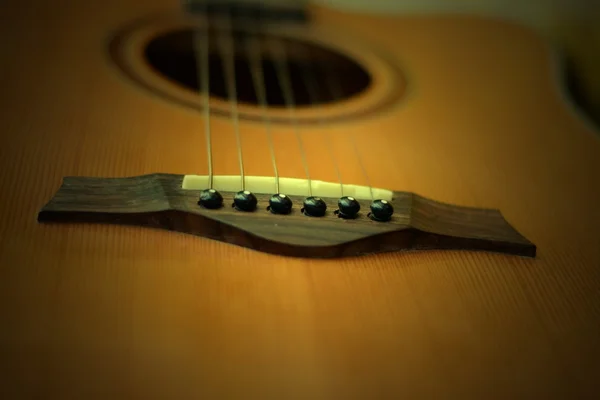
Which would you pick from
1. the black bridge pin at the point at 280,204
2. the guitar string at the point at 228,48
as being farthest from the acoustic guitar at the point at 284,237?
the guitar string at the point at 228,48

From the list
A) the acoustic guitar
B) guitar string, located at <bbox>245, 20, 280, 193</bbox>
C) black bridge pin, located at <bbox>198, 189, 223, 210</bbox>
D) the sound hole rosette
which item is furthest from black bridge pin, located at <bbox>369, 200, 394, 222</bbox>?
guitar string, located at <bbox>245, 20, 280, 193</bbox>

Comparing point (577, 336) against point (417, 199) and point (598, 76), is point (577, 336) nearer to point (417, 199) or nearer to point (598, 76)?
point (417, 199)

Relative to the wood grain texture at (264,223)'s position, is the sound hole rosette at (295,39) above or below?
above

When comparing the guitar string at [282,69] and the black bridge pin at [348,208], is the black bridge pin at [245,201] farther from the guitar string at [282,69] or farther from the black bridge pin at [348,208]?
the guitar string at [282,69]

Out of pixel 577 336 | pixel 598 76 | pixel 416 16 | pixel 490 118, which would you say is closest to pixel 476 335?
pixel 577 336

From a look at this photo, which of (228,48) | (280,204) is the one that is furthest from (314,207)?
(228,48)

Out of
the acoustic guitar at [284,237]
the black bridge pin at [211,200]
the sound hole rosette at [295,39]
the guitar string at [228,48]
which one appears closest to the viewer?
the acoustic guitar at [284,237]

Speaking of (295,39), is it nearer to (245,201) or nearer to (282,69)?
(282,69)
